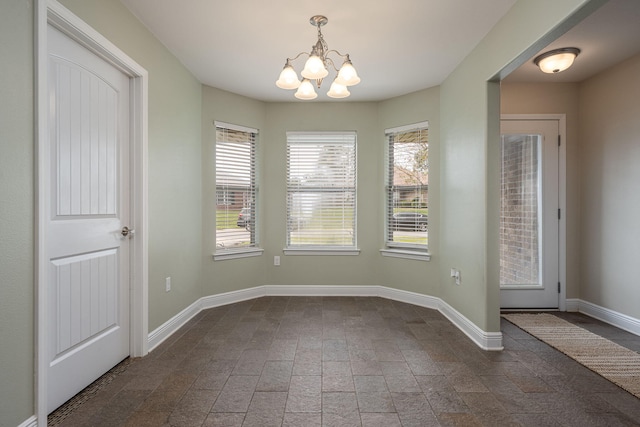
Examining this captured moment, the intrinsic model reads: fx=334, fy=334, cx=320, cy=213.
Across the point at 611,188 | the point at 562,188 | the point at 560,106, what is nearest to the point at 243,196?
the point at 562,188

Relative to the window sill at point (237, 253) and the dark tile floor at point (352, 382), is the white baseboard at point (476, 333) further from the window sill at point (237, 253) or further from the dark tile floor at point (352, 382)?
the window sill at point (237, 253)

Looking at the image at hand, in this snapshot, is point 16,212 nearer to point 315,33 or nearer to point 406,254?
point 315,33

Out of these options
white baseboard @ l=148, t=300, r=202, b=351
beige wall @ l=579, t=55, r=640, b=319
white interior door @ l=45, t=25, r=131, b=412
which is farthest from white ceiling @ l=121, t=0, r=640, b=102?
white baseboard @ l=148, t=300, r=202, b=351

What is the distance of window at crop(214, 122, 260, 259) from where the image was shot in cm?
407

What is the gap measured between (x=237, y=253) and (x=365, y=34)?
281 cm

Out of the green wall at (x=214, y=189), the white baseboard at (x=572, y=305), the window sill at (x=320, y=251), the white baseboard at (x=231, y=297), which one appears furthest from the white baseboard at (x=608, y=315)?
the green wall at (x=214, y=189)

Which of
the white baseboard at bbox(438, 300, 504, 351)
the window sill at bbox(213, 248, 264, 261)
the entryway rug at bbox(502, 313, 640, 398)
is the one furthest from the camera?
the window sill at bbox(213, 248, 264, 261)

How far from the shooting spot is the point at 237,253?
13.7ft

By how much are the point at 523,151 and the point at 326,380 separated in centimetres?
335

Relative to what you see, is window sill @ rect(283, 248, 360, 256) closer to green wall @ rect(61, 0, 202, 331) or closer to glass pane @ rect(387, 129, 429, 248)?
glass pane @ rect(387, 129, 429, 248)

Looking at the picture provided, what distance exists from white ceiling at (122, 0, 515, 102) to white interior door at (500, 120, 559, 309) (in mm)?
1236

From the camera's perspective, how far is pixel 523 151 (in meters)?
3.84

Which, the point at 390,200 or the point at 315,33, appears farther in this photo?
the point at 390,200

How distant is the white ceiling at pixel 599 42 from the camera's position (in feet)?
8.12
